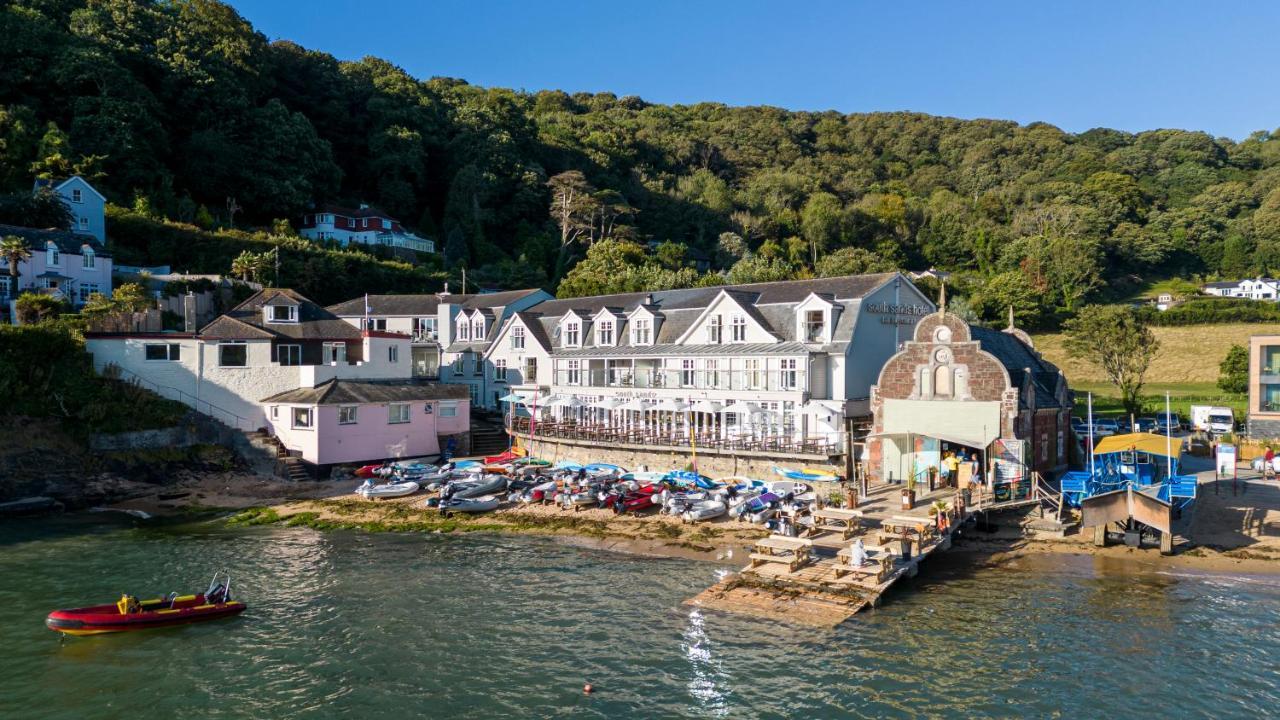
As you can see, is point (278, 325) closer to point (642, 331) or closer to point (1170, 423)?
point (642, 331)

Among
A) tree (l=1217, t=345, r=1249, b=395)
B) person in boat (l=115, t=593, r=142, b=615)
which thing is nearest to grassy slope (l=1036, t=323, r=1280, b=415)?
tree (l=1217, t=345, r=1249, b=395)

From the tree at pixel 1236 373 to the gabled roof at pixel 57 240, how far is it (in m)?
81.9

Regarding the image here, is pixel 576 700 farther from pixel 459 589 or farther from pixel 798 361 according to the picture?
pixel 798 361

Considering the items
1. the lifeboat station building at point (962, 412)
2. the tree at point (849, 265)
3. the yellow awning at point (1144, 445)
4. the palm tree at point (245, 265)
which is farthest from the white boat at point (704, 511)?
the tree at point (849, 265)

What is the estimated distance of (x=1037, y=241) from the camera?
315 ft

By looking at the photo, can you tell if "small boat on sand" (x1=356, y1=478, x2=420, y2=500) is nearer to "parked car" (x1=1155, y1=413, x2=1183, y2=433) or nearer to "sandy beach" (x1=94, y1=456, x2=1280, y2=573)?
"sandy beach" (x1=94, y1=456, x2=1280, y2=573)

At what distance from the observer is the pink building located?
42.9 meters

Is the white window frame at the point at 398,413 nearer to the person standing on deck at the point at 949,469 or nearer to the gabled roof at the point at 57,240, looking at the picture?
the gabled roof at the point at 57,240

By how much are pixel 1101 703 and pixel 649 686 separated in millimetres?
10117

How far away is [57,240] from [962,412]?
55.9m

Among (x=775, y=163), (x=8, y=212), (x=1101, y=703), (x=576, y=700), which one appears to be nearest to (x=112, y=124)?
(x=8, y=212)

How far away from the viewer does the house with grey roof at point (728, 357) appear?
39.3m

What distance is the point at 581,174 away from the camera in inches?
3738

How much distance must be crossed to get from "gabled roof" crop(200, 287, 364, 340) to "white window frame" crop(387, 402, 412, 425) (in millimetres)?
6584
